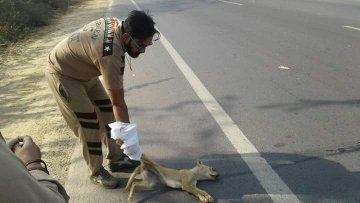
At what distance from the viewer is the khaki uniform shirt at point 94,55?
9.98 ft

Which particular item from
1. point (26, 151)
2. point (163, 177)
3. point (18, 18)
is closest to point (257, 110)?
point (163, 177)

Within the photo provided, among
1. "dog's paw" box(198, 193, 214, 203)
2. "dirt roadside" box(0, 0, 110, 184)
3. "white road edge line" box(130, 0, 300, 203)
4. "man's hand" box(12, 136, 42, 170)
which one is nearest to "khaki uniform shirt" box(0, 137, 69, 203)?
"man's hand" box(12, 136, 42, 170)

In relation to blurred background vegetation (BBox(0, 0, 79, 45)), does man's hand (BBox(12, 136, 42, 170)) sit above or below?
above

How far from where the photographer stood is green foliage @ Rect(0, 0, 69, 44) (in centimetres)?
1239

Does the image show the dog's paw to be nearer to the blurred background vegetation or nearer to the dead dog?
the dead dog

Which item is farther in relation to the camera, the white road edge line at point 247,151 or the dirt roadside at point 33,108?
the dirt roadside at point 33,108

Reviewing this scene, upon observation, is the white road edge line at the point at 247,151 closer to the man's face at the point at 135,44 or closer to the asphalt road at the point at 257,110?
the asphalt road at the point at 257,110

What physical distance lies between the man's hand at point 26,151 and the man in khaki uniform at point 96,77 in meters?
1.16

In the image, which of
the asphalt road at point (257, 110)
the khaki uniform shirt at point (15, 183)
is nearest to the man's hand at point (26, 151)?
the khaki uniform shirt at point (15, 183)

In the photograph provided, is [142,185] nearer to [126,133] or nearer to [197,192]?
[197,192]

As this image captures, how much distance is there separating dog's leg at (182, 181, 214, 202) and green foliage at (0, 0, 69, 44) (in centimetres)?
981

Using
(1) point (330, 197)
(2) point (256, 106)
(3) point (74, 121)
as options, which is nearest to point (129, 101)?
(2) point (256, 106)

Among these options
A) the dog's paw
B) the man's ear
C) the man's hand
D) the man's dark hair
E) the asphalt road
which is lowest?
the asphalt road

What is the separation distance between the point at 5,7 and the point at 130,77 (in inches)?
353
